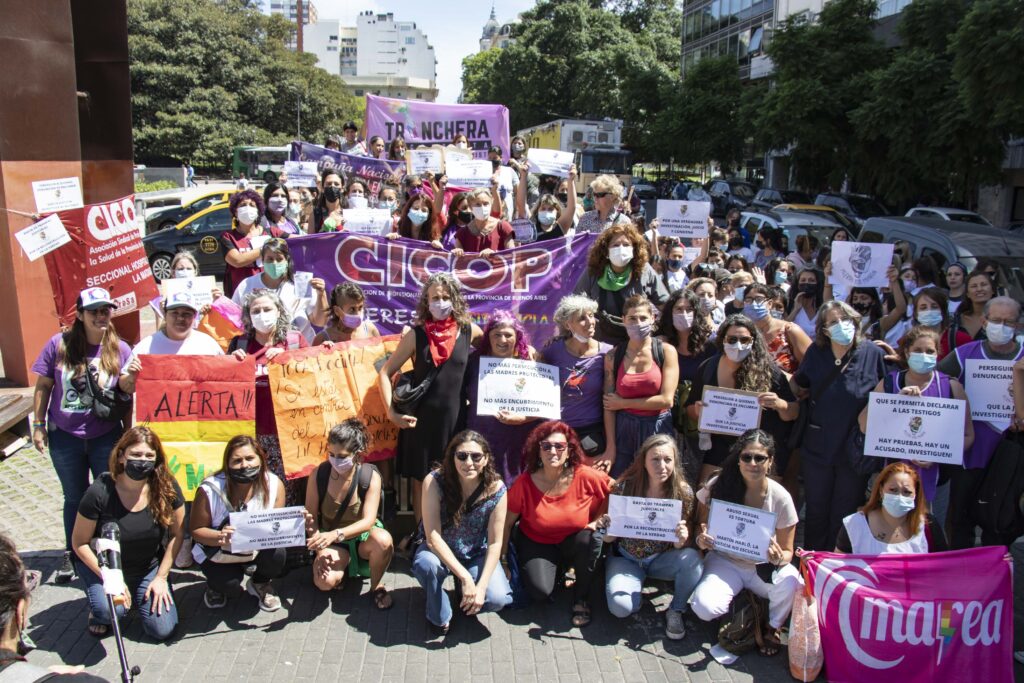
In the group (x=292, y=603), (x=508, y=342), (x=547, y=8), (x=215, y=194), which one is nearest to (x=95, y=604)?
(x=292, y=603)

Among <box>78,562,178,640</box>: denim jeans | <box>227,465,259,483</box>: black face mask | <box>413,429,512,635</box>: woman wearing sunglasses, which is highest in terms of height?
<box>227,465,259,483</box>: black face mask

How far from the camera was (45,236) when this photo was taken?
7.24 m

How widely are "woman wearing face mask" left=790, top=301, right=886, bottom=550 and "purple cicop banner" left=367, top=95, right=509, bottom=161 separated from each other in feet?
27.2

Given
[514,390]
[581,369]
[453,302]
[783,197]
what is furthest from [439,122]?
[783,197]

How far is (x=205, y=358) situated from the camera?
5.79m

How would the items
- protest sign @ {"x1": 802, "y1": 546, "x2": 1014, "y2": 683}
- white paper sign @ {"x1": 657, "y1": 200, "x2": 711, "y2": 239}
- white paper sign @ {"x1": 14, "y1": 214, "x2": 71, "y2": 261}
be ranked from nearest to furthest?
protest sign @ {"x1": 802, "y1": 546, "x2": 1014, "y2": 683} → white paper sign @ {"x1": 14, "y1": 214, "x2": 71, "y2": 261} → white paper sign @ {"x1": 657, "y1": 200, "x2": 711, "y2": 239}

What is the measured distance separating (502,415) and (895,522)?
247 centimetres

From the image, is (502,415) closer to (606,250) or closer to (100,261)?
(606,250)

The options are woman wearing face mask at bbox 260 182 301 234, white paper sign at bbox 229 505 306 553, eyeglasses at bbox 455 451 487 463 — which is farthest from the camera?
woman wearing face mask at bbox 260 182 301 234

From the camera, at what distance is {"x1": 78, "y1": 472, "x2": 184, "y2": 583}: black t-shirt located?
5.08m

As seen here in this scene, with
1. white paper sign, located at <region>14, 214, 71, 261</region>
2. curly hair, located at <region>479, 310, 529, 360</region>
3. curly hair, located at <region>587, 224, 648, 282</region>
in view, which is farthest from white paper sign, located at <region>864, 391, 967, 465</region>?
white paper sign, located at <region>14, 214, 71, 261</region>

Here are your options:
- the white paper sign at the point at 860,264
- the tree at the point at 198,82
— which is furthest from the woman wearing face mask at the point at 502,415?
the tree at the point at 198,82

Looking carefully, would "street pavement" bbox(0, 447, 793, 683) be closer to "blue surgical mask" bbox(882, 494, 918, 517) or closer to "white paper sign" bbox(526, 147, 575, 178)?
"blue surgical mask" bbox(882, 494, 918, 517)

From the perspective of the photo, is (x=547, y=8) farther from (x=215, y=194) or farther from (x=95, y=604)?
(x=95, y=604)
